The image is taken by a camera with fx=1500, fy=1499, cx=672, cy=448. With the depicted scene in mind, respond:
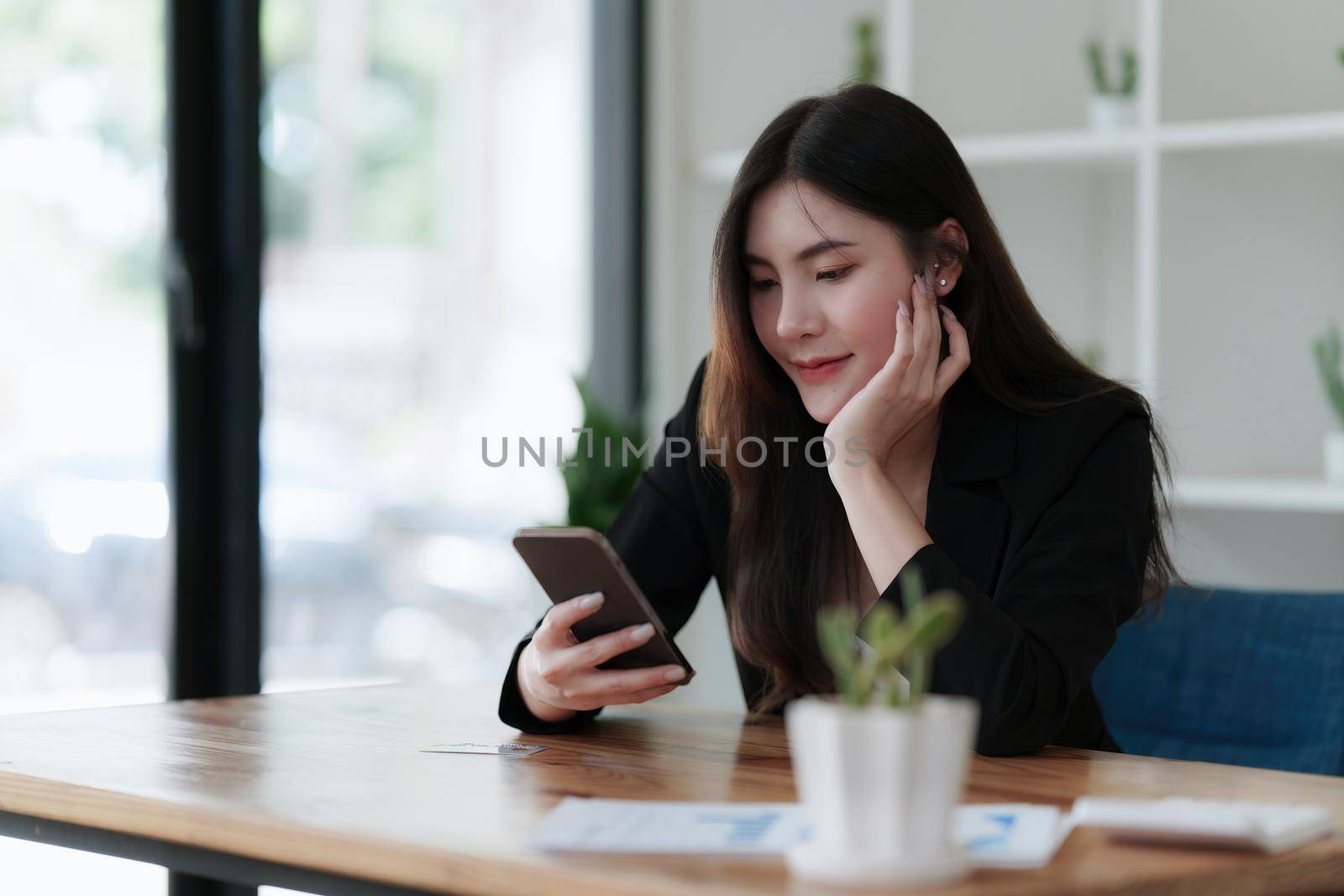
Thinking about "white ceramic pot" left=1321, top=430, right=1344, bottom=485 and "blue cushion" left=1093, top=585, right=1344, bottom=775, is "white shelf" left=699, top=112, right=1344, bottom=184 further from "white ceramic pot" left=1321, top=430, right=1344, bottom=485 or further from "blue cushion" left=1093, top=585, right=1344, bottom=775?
"blue cushion" left=1093, top=585, right=1344, bottom=775

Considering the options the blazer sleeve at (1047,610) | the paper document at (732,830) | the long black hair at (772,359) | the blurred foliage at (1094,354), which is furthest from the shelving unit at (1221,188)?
the paper document at (732,830)

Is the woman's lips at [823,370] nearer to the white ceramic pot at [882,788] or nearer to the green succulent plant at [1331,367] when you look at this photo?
the white ceramic pot at [882,788]

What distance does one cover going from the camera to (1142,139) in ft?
8.68

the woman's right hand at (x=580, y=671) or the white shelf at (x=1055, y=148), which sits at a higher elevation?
the white shelf at (x=1055, y=148)

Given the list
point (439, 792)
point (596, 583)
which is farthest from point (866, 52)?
point (439, 792)

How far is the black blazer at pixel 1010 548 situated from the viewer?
1.37 metres

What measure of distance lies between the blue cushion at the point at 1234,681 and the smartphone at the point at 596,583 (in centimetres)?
77

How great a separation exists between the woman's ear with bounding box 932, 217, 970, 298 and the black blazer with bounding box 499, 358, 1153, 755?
113 millimetres

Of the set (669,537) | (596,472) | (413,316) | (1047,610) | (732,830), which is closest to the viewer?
(732,830)

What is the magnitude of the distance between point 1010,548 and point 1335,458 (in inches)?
47.0

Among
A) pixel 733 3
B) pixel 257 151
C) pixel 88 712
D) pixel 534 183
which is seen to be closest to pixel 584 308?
pixel 534 183

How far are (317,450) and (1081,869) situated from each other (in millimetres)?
2252

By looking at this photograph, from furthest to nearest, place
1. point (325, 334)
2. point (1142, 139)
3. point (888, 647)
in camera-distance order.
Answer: point (325, 334) < point (1142, 139) < point (888, 647)

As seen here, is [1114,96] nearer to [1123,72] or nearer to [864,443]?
[1123,72]
